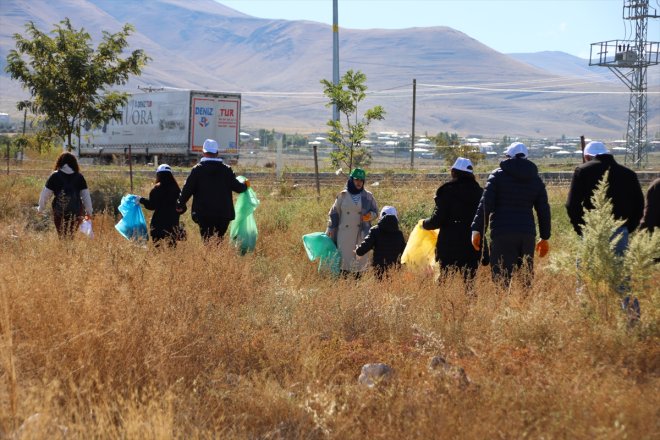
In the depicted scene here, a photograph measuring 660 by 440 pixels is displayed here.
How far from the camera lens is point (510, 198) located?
841cm

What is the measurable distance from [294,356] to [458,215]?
3.11m

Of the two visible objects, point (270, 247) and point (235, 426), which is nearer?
point (235, 426)

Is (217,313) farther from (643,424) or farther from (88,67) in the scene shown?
(88,67)

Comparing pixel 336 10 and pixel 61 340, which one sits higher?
pixel 336 10

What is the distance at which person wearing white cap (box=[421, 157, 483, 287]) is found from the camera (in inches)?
351

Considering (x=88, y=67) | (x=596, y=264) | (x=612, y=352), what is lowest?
(x=612, y=352)

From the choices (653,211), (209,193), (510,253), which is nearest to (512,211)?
(510,253)

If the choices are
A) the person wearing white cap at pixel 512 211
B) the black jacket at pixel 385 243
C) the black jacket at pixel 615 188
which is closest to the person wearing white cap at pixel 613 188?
the black jacket at pixel 615 188

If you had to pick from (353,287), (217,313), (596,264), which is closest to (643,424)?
(596,264)

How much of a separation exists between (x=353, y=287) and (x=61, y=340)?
311 cm

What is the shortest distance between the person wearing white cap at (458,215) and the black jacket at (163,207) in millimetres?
3470

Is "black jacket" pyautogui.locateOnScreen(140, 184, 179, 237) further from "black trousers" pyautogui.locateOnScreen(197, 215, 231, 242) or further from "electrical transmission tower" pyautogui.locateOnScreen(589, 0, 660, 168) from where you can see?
"electrical transmission tower" pyautogui.locateOnScreen(589, 0, 660, 168)

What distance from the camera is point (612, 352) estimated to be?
19.5 ft

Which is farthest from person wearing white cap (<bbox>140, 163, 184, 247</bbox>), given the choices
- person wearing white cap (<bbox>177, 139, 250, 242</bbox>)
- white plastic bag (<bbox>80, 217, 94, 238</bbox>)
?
white plastic bag (<bbox>80, 217, 94, 238</bbox>)
